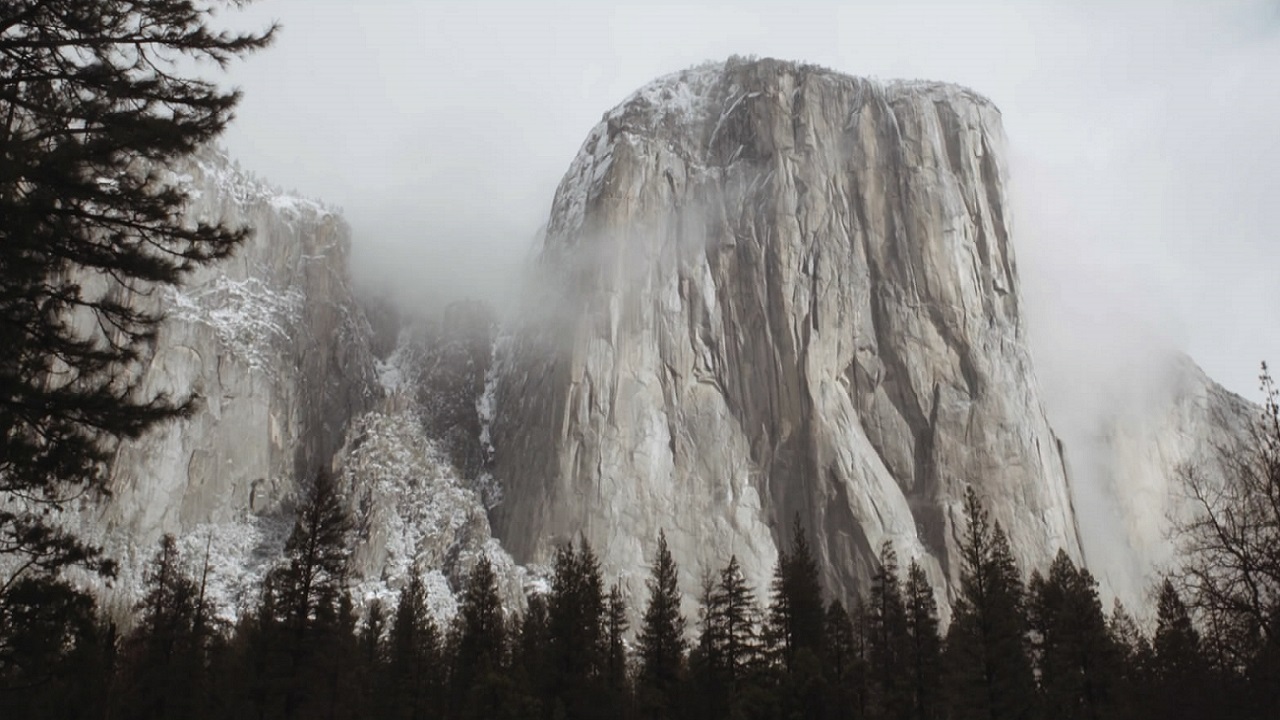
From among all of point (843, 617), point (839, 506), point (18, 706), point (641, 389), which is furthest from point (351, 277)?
point (18, 706)

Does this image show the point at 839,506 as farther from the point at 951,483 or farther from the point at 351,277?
the point at 351,277

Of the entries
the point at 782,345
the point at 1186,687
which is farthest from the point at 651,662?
the point at 782,345

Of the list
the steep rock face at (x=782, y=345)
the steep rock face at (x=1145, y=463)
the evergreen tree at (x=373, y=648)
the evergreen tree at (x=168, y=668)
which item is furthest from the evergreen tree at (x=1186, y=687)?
the steep rock face at (x=1145, y=463)

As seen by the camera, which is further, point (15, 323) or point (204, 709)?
point (204, 709)

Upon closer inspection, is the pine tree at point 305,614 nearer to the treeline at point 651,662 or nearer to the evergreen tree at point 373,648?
the treeline at point 651,662

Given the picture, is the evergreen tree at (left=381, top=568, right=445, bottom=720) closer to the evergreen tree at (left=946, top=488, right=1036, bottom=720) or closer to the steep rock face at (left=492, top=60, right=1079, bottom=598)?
the evergreen tree at (left=946, top=488, right=1036, bottom=720)

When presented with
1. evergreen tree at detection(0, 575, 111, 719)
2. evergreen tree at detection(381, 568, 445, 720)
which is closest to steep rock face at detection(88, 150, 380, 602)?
evergreen tree at detection(381, 568, 445, 720)

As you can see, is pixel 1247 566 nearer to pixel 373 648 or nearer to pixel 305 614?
pixel 305 614
